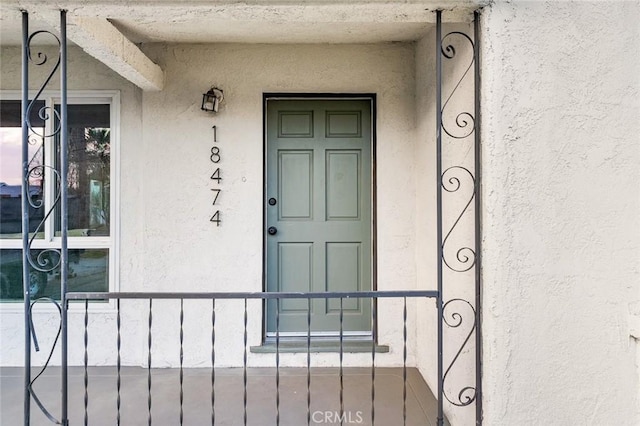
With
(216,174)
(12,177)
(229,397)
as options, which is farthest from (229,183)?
(12,177)

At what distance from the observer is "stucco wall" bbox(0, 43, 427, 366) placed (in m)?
3.05

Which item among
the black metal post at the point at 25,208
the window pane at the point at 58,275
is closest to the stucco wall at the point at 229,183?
the window pane at the point at 58,275

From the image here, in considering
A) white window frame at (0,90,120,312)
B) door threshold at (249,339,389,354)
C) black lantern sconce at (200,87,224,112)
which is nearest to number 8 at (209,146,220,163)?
black lantern sconce at (200,87,224,112)

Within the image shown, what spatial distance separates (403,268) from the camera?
307 cm

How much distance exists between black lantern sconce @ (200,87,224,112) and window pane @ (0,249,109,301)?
4.72 ft

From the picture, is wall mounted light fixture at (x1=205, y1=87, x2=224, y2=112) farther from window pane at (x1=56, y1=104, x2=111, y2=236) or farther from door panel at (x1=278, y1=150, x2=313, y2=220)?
window pane at (x1=56, y1=104, x2=111, y2=236)

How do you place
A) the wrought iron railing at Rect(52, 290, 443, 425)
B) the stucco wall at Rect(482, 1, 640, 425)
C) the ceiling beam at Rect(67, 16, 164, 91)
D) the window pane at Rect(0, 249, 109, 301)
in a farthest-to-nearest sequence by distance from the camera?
the window pane at Rect(0, 249, 109, 301)
the ceiling beam at Rect(67, 16, 164, 91)
the wrought iron railing at Rect(52, 290, 443, 425)
the stucco wall at Rect(482, 1, 640, 425)

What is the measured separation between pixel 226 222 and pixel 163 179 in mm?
613

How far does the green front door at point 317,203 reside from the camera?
3.15m

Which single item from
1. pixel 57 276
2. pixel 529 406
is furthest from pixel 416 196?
pixel 57 276

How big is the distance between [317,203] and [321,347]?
1.15 metres

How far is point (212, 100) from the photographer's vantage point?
2998 mm

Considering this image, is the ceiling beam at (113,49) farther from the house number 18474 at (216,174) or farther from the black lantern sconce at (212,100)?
the house number 18474 at (216,174)

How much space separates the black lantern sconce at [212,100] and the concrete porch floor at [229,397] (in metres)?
2.07
